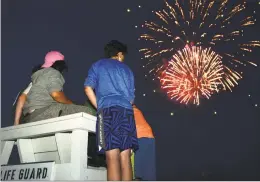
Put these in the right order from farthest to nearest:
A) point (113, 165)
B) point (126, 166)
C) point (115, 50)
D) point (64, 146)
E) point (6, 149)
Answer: point (6, 149), point (115, 50), point (64, 146), point (126, 166), point (113, 165)

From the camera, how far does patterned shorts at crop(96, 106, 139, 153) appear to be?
3020 mm

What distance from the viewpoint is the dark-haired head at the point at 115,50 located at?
3.60m

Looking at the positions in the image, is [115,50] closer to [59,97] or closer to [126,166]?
[59,97]

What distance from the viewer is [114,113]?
3100 millimetres

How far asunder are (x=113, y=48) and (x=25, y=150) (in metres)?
1.49

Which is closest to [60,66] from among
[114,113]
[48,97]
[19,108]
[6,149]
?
[48,97]

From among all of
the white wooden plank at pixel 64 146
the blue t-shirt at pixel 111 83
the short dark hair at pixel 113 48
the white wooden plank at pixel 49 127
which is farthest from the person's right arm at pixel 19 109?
the short dark hair at pixel 113 48

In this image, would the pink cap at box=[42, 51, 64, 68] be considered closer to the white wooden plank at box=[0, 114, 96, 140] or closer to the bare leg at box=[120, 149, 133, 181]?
the white wooden plank at box=[0, 114, 96, 140]

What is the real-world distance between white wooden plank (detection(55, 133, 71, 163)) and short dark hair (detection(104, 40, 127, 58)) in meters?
0.98

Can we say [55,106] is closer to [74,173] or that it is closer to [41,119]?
[41,119]

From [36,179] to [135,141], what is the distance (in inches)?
41.2

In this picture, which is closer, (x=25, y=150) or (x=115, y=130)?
(x=115, y=130)

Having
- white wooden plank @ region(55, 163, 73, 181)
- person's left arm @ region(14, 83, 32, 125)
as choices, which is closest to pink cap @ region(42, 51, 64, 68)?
person's left arm @ region(14, 83, 32, 125)

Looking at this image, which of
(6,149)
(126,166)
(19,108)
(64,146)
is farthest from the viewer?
(19,108)
